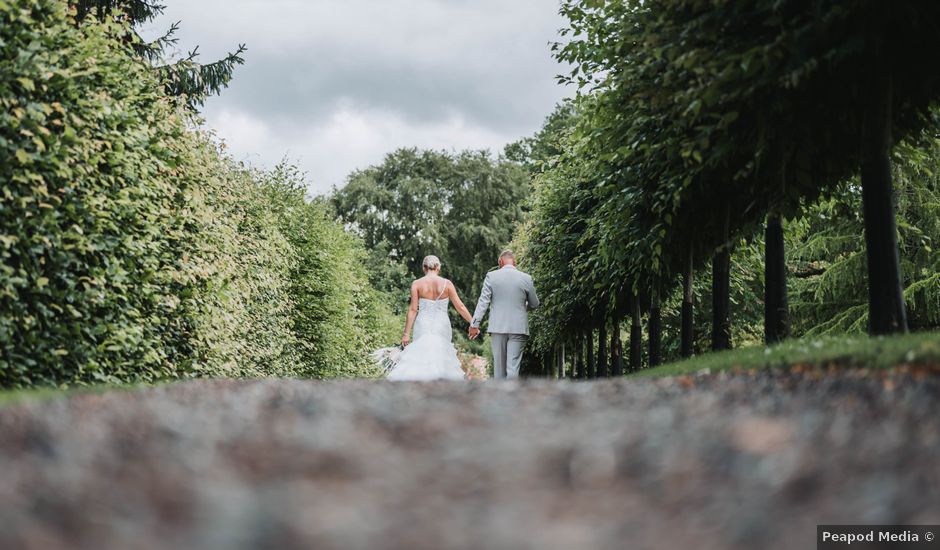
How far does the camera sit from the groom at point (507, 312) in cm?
1486

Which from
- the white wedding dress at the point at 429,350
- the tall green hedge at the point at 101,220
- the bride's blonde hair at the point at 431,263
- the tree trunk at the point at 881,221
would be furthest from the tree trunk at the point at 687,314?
the tall green hedge at the point at 101,220

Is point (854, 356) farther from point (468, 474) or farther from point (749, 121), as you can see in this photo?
point (468, 474)

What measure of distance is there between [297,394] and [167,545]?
11.9 ft

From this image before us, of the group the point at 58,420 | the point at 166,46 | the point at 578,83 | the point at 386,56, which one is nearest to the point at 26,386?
the point at 58,420

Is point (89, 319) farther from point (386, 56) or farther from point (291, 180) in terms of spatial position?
point (386, 56)

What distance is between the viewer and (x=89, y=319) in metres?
8.95

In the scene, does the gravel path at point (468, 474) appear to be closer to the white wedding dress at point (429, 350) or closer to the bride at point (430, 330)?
the white wedding dress at point (429, 350)

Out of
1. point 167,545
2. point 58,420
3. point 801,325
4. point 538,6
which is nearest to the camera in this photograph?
point 167,545

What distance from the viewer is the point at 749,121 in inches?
402

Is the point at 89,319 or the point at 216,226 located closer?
the point at 89,319

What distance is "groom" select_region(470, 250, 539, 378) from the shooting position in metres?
14.9

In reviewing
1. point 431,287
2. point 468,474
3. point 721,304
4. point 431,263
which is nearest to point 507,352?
point 431,287

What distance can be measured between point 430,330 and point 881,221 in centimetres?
763

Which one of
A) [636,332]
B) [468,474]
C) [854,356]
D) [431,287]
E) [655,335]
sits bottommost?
[468,474]
